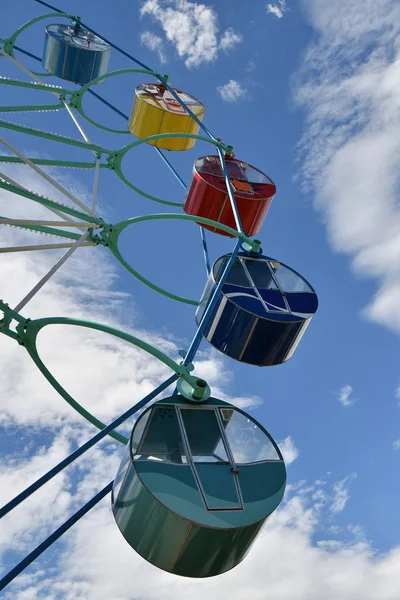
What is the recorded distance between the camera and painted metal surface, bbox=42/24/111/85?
19234 millimetres

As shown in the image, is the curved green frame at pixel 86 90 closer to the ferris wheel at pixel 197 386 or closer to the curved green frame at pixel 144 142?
the ferris wheel at pixel 197 386

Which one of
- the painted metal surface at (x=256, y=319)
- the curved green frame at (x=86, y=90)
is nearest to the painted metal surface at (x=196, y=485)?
the painted metal surface at (x=256, y=319)

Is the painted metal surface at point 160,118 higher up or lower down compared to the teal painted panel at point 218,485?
higher up

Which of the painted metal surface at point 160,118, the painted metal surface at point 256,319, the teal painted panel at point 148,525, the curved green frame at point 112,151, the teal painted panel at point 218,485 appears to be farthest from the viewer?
the painted metal surface at point 160,118

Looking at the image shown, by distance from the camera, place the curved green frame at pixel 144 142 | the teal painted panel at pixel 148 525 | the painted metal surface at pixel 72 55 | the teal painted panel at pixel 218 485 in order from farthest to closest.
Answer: the painted metal surface at pixel 72 55
the curved green frame at pixel 144 142
the teal painted panel at pixel 218 485
the teal painted panel at pixel 148 525

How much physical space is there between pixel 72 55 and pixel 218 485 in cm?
1598

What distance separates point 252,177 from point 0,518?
11.6m

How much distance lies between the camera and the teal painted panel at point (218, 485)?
793 cm

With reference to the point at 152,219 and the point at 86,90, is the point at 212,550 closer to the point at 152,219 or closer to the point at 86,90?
the point at 152,219

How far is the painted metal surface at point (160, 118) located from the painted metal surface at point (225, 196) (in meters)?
2.32

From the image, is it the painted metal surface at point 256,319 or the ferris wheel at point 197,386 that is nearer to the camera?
the ferris wheel at point 197,386

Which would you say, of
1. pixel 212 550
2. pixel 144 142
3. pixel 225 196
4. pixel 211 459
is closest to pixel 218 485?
pixel 211 459

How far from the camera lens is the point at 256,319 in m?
10.4

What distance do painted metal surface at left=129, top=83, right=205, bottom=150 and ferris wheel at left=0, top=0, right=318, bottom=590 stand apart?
5.02ft
